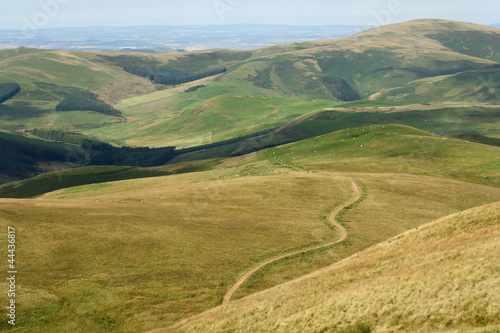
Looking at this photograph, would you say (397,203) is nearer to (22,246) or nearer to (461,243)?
(461,243)

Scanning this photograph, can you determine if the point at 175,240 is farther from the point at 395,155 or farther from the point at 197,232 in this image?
the point at 395,155

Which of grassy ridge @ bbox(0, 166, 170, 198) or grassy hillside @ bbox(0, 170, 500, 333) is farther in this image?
grassy ridge @ bbox(0, 166, 170, 198)

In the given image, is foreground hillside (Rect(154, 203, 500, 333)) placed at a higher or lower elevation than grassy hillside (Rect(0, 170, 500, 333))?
higher

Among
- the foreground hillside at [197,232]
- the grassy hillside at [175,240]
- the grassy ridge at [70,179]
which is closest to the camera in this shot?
the grassy hillside at [175,240]

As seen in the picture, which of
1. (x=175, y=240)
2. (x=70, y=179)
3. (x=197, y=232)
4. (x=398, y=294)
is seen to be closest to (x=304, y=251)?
(x=197, y=232)

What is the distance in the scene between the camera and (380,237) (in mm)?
70812

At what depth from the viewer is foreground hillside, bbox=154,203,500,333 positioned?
3256cm

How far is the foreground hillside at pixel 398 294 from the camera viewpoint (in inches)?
1282

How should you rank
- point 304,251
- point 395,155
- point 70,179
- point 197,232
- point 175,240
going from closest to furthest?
point 304,251
point 175,240
point 197,232
point 395,155
point 70,179

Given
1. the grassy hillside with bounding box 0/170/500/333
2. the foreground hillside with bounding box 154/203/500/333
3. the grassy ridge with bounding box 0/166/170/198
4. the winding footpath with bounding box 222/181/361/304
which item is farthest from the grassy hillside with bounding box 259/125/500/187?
the foreground hillside with bounding box 154/203/500/333

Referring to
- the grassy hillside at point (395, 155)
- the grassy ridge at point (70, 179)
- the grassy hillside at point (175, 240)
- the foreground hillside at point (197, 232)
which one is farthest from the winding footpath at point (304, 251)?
the grassy ridge at point (70, 179)

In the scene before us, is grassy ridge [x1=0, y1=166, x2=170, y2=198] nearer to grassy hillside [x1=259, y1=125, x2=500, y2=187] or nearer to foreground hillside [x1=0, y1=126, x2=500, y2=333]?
foreground hillside [x1=0, y1=126, x2=500, y2=333]

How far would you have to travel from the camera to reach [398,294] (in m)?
36.6

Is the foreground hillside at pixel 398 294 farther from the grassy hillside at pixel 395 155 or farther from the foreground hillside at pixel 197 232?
the grassy hillside at pixel 395 155
